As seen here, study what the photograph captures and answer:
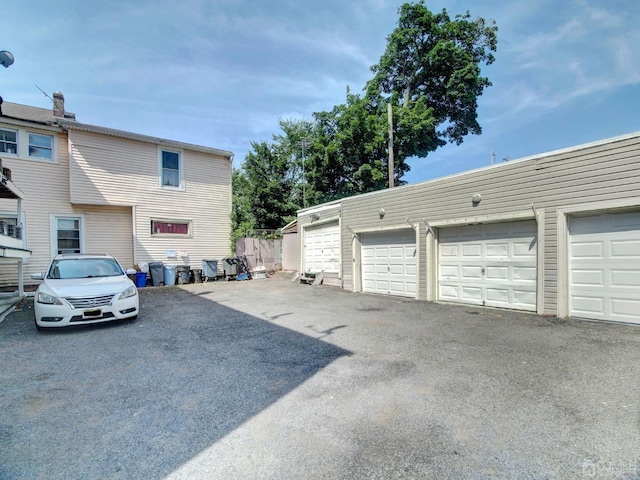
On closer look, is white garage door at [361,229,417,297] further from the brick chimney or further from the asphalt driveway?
the brick chimney

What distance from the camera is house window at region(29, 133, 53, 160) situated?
11469mm

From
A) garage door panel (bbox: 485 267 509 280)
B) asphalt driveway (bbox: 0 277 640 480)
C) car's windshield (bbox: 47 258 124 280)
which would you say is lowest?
asphalt driveway (bbox: 0 277 640 480)

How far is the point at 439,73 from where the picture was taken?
70.9 feet

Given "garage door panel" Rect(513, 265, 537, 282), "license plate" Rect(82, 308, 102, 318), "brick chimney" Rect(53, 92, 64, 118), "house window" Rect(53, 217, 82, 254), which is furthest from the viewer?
"brick chimney" Rect(53, 92, 64, 118)

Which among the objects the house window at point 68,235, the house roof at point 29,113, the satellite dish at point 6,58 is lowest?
the house window at point 68,235

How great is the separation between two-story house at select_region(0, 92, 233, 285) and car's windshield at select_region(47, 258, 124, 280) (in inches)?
203

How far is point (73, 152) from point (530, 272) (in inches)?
619

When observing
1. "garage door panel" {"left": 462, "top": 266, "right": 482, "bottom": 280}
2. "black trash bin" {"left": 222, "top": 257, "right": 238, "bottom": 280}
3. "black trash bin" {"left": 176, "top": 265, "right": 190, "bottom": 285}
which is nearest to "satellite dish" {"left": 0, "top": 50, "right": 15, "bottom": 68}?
"black trash bin" {"left": 176, "top": 265, "right": 190, "bottom": 285}

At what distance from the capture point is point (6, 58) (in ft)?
17.2

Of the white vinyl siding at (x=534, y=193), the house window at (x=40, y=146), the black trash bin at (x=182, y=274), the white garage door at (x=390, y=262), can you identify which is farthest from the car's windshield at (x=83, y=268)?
the white vinyl siding at (x=534, y=193)

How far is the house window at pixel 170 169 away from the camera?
13.8m

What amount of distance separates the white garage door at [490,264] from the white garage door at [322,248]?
4521 mm

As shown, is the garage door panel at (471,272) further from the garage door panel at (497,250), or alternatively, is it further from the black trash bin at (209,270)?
the black trash bin at (209,270)

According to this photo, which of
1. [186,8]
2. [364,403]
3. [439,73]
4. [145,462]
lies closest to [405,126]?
[439,73]
